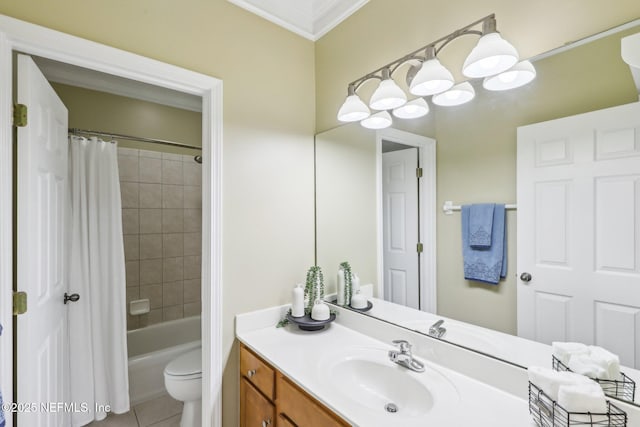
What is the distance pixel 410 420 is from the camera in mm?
898

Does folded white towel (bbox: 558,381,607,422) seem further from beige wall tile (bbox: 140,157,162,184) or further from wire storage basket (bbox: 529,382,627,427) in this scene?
beige wall tile (bbox: 140,157,162,184)

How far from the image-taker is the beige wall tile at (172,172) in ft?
9.59

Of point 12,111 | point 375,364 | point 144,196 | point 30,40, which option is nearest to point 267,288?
point 375,364

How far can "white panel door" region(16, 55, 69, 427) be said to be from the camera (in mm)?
1196

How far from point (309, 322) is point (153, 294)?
6.46 ft

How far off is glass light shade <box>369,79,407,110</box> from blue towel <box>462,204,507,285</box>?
21.0 inches

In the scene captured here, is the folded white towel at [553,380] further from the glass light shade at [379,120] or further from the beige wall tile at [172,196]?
the beige wall tile at [172,196]

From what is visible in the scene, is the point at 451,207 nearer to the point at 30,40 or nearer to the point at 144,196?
the point at 30,40

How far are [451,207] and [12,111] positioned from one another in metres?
1.75

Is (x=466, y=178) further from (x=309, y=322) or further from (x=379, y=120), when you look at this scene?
(x=309, y=322)

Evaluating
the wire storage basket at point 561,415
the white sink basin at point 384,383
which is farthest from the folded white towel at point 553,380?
the white sink basin at point 384,383

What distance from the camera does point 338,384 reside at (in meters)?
1.20

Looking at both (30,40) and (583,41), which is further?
(30,40)

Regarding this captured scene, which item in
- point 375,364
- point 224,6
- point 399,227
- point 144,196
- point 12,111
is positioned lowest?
point 375,364
